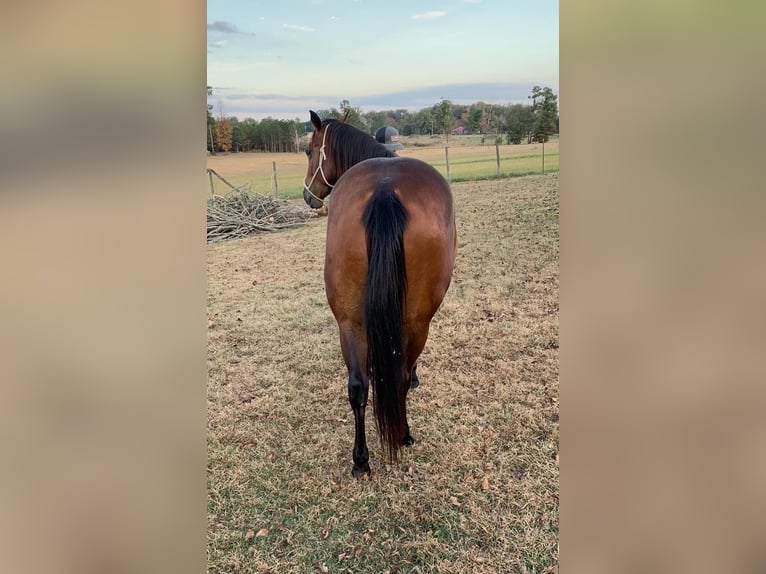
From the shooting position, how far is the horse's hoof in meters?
2.60

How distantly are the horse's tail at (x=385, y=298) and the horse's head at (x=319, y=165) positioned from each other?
1590 millimetres

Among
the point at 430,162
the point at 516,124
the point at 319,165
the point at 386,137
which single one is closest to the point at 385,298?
the point at 319,165

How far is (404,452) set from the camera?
2.77 meters

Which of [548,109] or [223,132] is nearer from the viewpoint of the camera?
[548,109]

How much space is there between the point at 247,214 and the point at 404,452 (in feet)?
26.9

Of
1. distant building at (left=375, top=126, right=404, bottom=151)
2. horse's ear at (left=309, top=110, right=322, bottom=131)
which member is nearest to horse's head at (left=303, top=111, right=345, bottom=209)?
horse's ear at (left=309, top=110, right=322, bottom=131)

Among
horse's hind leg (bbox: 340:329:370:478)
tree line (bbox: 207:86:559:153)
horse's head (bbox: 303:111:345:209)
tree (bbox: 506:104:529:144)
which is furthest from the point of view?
tree (bbox: 506:104:529:144)

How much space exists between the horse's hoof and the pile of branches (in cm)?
725

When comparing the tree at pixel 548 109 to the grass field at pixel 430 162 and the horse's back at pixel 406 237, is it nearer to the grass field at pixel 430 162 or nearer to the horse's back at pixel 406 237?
the horse's back at pixel 406 237
